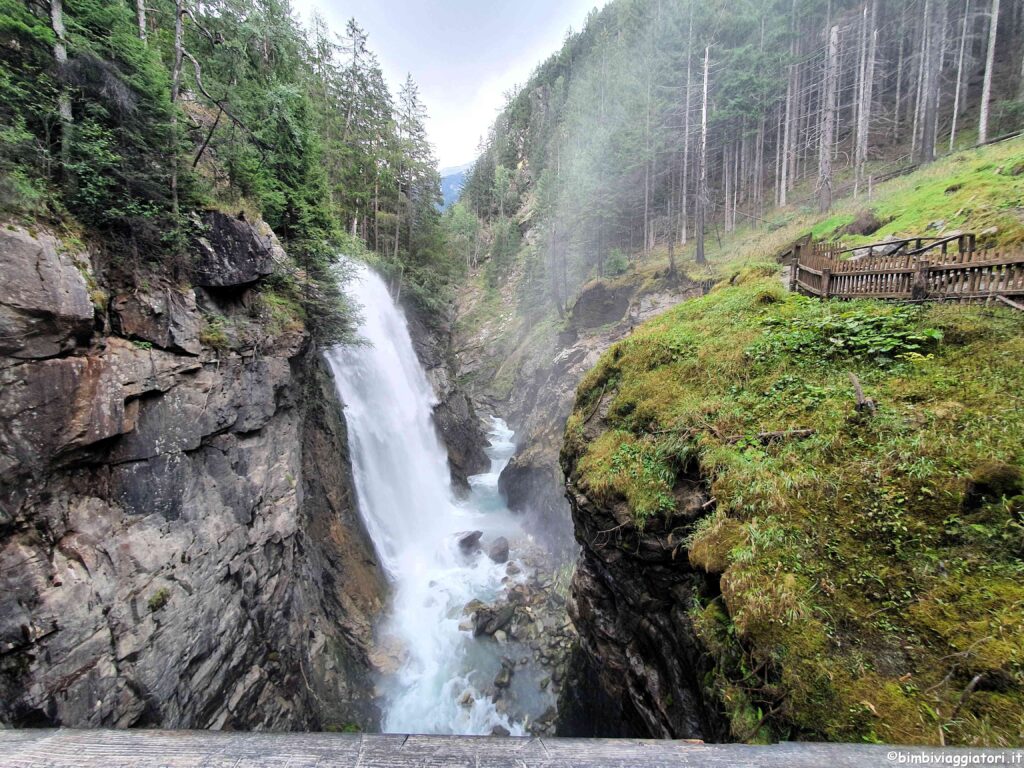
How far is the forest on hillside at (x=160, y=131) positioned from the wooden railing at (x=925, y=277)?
12035 millimetres

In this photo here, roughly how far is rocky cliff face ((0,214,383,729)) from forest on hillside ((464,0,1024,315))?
22096mm

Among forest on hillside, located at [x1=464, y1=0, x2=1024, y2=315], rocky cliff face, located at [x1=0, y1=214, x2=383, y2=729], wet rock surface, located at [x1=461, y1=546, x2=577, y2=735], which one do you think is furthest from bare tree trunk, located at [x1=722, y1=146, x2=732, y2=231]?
rocky cliff face, located at [x1=0, y1=214, x2=383, y2=729]

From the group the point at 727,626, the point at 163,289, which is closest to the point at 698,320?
the point at 727,626

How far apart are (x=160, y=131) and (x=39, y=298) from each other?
3.80 metres

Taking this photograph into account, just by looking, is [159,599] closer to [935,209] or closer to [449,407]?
[449,407]

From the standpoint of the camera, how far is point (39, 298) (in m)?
5.07

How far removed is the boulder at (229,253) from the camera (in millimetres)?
7590

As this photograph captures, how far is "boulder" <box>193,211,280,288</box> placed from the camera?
7.59 metres

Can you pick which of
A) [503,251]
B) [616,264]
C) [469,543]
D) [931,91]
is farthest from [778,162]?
[469,543]

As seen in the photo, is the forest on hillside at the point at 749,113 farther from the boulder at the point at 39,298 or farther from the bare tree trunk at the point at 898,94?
the boulder at the point at 39,298

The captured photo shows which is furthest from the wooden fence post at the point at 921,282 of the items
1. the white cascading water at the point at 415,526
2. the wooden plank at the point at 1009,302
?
the white cascading water at the point at 415,526

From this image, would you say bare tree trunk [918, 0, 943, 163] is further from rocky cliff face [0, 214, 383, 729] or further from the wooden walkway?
rocky cliff face [0, 214, 383, 729]

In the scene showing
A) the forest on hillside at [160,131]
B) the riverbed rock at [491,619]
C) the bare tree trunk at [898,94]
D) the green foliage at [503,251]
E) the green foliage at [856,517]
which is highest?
the bare tree trunk at [898,94]

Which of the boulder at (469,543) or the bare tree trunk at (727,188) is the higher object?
the bare tree trunk at (727,188)
